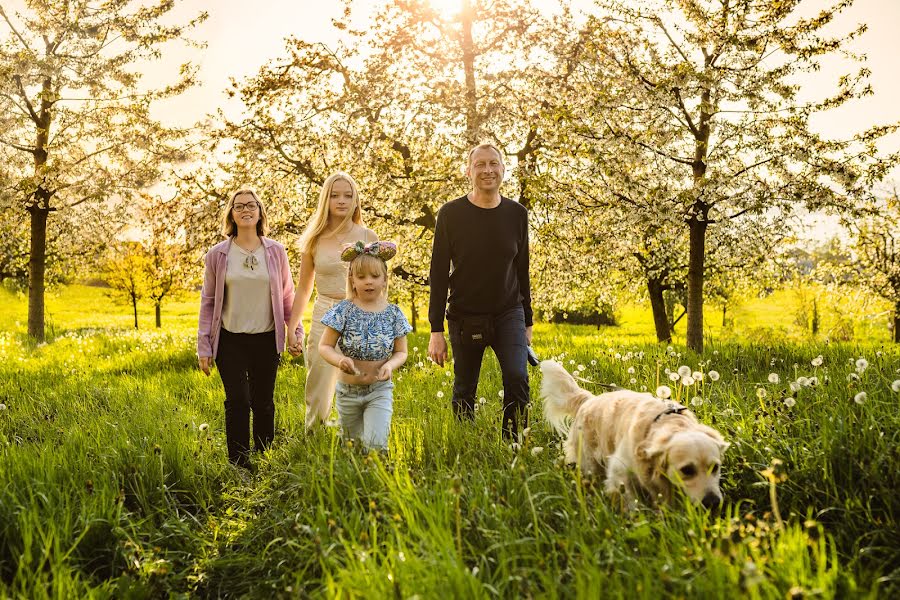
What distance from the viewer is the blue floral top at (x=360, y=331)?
505 cm

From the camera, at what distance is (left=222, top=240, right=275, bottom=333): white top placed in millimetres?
5719

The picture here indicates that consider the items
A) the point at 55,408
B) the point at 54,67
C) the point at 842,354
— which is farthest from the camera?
the point at 54,67

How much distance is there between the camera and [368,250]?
5.12 metres

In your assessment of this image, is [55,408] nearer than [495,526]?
No

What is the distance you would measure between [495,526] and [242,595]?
136cm

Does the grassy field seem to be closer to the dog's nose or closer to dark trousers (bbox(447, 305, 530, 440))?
the dog's nose

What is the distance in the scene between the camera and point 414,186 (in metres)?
14.5

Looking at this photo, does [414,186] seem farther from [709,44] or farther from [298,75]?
[709,44]

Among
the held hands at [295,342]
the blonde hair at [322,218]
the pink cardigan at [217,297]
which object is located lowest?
the held hands at [295,342]

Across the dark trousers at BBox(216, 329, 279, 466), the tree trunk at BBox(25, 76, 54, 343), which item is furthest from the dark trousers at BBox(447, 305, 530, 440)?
the tree trunk at BBox(25, 76, 54, 343)

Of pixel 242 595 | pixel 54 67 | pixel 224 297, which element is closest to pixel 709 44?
pixel 224 297

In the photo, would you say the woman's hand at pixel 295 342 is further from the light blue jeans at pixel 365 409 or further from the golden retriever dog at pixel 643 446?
the golden retriever dog at pixel 643 446

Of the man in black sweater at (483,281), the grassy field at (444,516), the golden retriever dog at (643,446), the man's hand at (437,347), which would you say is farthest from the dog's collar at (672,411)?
the man's hand at (437,347)

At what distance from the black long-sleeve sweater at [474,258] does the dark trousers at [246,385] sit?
163 cm
